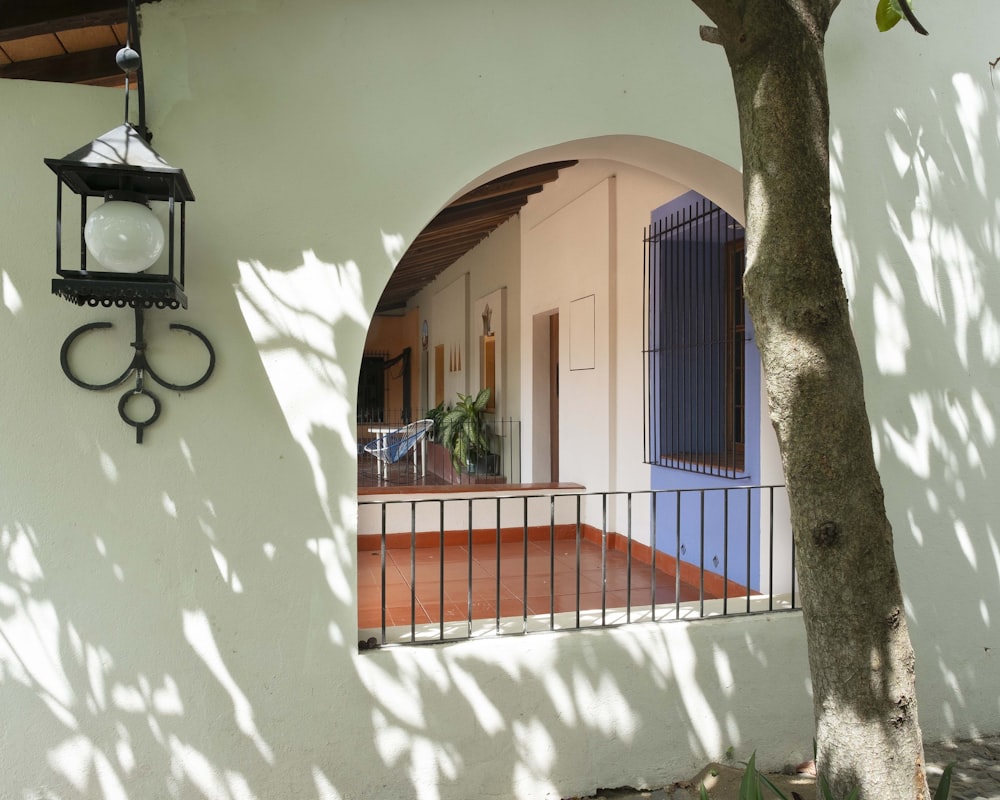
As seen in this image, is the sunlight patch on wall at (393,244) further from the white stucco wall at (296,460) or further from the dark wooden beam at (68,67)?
the dark wooden beam at (68,67)

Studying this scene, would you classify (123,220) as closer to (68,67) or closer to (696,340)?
(68,67)

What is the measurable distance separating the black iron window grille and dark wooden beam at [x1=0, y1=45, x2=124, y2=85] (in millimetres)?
3115

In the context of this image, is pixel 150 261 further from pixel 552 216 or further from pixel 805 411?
pixel 552 216

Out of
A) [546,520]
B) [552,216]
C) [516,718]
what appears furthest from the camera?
[552,216]

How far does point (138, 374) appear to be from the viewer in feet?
8.92

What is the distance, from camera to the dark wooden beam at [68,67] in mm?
3450

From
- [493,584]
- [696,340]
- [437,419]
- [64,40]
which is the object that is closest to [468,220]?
[437,419]

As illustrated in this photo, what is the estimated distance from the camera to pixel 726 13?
1.65 m

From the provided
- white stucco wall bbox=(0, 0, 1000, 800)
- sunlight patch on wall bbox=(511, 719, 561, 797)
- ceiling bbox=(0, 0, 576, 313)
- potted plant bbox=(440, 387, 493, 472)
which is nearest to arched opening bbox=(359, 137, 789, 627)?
potted plant bbox=(440, 387, 493, 472)

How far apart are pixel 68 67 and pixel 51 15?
0.96 metres

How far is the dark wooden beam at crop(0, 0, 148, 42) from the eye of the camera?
2.65 meters

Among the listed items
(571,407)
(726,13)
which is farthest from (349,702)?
(571,407)

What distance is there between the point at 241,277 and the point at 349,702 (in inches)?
60.8

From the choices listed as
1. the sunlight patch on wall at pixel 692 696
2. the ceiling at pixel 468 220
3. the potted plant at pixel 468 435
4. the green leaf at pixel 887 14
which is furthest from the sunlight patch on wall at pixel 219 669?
the potted plant at pixel 468 435
